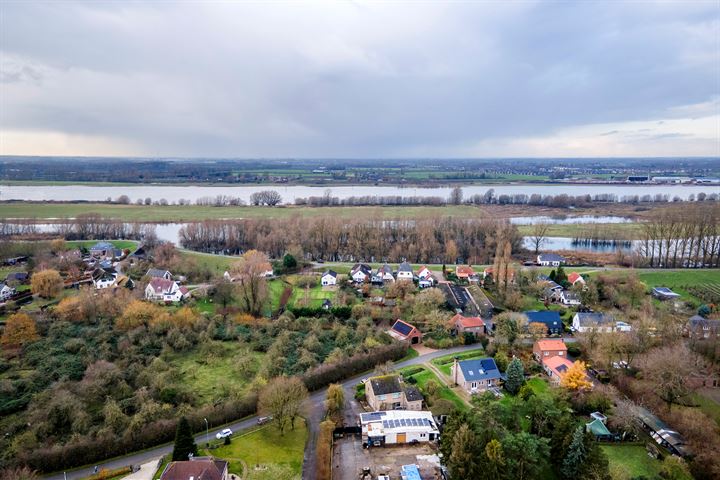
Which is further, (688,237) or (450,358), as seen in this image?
(688,237)

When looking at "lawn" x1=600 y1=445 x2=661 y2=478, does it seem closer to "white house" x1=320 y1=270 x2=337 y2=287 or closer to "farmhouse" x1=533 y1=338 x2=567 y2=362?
"farmhouse" x1=533 y1=338 x2=567 y2=362

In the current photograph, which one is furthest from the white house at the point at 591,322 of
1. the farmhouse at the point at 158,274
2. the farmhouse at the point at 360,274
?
the farmhouse at the point at 158,274

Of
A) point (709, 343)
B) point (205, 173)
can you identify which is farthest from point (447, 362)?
point (205, 173)

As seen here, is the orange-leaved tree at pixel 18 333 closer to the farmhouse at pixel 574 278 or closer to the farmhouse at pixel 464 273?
the farmhouse at pixel 464 273

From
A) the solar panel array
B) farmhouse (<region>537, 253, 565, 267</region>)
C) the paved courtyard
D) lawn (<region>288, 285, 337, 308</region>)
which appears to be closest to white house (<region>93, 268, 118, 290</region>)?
lawn (<region>288, 285, 337, 308</region>)

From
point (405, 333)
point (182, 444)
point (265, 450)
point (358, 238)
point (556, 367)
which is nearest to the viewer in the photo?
point (182, 444)

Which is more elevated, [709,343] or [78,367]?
[709,343]

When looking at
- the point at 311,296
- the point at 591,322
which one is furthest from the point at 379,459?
the point at 311,296

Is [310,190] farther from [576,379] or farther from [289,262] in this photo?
[576,379]

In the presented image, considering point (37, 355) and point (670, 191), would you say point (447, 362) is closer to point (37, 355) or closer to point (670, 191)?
point (37, 355)
